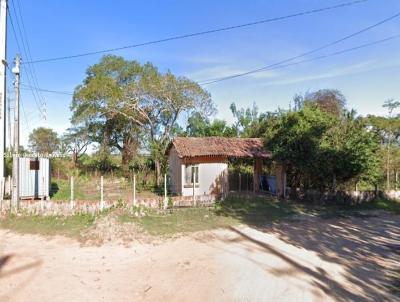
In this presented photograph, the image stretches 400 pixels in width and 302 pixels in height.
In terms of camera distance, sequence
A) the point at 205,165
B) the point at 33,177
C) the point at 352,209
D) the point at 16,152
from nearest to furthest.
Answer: the point at 16,152 → the point at 352,209 → the point at 33,177 → the point at 205,165

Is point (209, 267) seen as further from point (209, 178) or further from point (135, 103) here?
point (135, 103)

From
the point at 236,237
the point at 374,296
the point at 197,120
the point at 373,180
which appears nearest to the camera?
the point at 374,296

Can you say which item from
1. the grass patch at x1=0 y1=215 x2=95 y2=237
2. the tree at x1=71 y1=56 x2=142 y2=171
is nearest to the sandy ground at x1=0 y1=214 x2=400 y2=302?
the grass patch at x1=0 y1=215 x2=95 y2=237

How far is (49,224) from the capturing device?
11.4m

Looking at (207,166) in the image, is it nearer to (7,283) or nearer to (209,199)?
(209,199)

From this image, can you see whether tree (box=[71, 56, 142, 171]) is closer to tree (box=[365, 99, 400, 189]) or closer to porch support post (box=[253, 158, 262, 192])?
porch support post (box=[253, 158, 262, 192])

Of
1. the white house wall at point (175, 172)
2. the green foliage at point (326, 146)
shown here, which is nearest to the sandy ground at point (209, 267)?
the green foliage at point (326, 146)

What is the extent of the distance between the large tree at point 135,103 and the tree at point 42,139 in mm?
20677

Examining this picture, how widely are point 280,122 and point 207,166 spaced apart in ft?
16.0

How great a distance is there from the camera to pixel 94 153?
122 feet

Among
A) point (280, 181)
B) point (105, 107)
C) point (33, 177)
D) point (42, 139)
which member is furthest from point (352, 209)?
→ point (42, 139)

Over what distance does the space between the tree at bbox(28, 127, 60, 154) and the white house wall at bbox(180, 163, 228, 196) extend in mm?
38499

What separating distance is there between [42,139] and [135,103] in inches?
1268

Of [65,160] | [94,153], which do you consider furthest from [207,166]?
[65,160]
